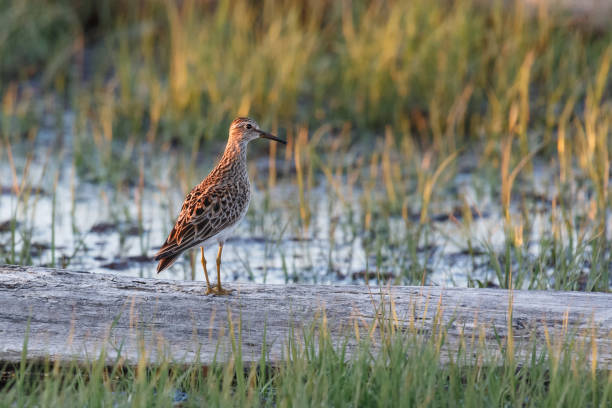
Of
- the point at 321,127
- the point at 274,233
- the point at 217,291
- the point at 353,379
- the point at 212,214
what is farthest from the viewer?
the point at 321,127

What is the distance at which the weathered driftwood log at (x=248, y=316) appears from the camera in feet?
14.5

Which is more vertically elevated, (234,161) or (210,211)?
(234,161)

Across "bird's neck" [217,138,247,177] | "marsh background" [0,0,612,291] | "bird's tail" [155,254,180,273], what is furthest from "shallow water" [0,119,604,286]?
"bird's tail" [155,254,180,273]

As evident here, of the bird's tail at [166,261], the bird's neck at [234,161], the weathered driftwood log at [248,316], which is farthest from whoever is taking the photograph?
the bird's neck at [234,161]

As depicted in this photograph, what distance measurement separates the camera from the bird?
516 cm

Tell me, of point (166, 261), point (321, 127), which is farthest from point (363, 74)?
point (166, 261)

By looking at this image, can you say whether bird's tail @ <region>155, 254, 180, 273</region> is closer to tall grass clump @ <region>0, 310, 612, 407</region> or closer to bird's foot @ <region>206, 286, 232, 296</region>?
bird's foot @ <region>206, 286, 232, 296</region>

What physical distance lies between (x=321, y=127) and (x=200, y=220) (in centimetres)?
482

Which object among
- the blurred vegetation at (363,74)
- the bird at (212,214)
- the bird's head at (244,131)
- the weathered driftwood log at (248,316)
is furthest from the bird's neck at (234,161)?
the blurred vegetation at (363,74)

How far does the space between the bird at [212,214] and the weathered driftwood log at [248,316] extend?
0.25 metres

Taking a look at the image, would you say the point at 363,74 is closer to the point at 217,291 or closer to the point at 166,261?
the point at 166,261

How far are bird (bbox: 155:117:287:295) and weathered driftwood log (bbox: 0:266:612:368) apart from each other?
25 cm

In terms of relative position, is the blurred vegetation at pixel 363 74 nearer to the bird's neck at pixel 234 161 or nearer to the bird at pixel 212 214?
the bird's neck at pixel 234 161

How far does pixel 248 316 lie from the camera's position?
4.66 m
